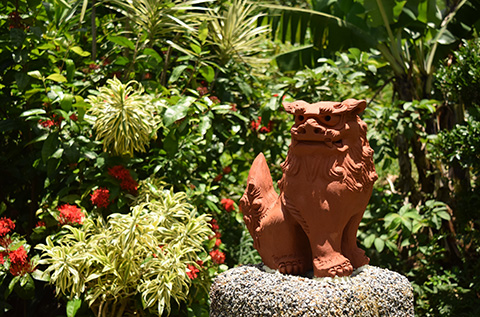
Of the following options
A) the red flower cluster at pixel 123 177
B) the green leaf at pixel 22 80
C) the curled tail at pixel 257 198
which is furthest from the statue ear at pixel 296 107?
the green leaf at pixel 22 80

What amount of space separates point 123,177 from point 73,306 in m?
0.93

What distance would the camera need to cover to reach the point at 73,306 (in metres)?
3.51

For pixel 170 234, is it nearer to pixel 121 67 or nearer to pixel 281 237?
pixel 281 237

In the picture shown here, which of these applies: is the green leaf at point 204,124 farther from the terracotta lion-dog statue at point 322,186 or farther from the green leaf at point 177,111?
the terracotta lion-dog statue at point 322,186

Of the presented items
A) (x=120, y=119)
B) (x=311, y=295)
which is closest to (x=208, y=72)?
(x=120, y=119)

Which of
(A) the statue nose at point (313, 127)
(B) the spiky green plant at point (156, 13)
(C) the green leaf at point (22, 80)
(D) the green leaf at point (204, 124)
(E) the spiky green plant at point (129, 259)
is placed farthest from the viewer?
(B) the spiky green plant at point (156, 13)

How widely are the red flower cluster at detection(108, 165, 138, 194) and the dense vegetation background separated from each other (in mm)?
11

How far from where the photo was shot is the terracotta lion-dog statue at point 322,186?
2.87 meters

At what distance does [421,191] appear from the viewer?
5289mm

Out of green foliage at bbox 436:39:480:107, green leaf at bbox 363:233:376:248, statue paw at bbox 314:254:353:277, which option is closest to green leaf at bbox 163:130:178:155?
statue paw at bbox 314:254:353:277

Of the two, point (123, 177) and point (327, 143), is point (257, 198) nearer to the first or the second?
point (327, 143)

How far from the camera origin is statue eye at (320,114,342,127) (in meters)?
2.86

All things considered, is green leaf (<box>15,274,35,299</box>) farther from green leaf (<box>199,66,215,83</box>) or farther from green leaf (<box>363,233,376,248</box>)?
green leaf (<box>363,233,376,248</box>)

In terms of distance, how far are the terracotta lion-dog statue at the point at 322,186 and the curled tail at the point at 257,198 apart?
119mm
